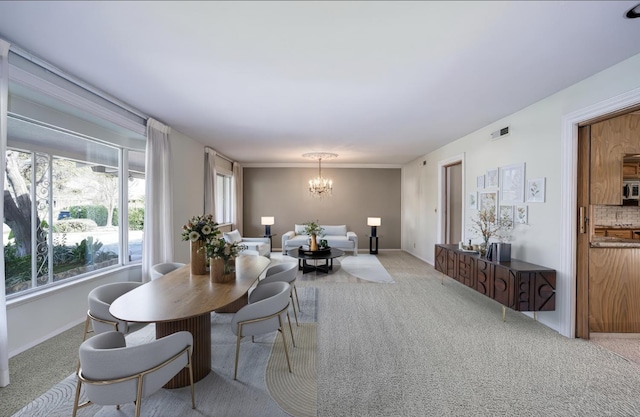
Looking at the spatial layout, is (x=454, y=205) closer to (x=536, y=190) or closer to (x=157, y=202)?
(x=536, y=190)

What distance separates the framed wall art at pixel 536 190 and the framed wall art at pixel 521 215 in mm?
153

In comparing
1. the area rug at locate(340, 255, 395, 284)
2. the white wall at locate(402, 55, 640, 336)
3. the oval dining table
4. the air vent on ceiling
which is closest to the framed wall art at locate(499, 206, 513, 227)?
the white wall at locate(402, 55, 640, 336)

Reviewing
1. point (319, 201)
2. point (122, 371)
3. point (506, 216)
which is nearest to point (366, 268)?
point (506, 216)

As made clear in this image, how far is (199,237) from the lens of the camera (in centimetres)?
277

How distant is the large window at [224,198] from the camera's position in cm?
760

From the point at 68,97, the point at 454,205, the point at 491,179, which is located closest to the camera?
the point at 68,97

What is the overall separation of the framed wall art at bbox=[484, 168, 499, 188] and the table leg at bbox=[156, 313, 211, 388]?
4.32 m

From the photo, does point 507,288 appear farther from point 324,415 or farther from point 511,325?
point 324,415

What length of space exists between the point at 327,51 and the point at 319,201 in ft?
21.6

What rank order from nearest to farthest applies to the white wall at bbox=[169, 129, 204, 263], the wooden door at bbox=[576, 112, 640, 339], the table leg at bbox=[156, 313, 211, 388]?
the table leg at bbox=[156, 313, 211, 388] → the wooden door at bbox=[576, 112, 640, 339] → the white wall at bbox=[169, 129, 204, 263]

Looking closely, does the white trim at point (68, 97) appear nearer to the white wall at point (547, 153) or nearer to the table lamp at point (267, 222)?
the table lamp at point (267, 222)

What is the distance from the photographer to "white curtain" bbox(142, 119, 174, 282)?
4059 mm

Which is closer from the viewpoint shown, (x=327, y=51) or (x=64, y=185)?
(x=327, y=51)

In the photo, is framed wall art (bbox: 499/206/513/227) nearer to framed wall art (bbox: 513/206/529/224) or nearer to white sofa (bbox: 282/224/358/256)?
framed wall art (bbox: 513/206/529/224)
